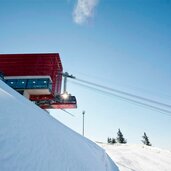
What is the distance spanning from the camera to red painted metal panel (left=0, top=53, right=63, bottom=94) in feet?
98.7

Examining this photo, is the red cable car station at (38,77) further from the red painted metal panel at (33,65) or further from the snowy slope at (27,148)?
the snowy slope at (27,148)

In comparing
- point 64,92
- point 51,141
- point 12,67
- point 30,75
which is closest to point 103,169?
point 51,141

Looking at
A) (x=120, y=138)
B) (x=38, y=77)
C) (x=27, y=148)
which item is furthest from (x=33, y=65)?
(x=120, y=138)

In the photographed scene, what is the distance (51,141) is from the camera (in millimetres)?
4730

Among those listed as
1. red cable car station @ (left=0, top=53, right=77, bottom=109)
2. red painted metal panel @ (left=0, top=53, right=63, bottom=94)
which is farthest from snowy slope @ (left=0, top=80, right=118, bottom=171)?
red painted metal panel @ (left=0, top=53, right=63, bottom=94)

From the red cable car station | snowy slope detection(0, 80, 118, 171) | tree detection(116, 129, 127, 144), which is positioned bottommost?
snowy slope detection(0, 80, 118, 171)

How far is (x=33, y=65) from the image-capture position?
3091 cm

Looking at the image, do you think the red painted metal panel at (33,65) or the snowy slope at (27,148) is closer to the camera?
the snowy slope at (27,148)

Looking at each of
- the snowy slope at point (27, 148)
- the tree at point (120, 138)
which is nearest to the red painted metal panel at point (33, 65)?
the snowy slope at point (27, 148)

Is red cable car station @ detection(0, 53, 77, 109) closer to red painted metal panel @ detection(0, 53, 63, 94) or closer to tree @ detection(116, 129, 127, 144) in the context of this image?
red painted metal panel @ detection(0, 53, 63, 94)

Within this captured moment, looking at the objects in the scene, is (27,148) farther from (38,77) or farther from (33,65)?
(33,65)

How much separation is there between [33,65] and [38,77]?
111 inches

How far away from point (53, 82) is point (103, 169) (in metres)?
24.8

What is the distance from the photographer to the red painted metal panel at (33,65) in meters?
30.1
